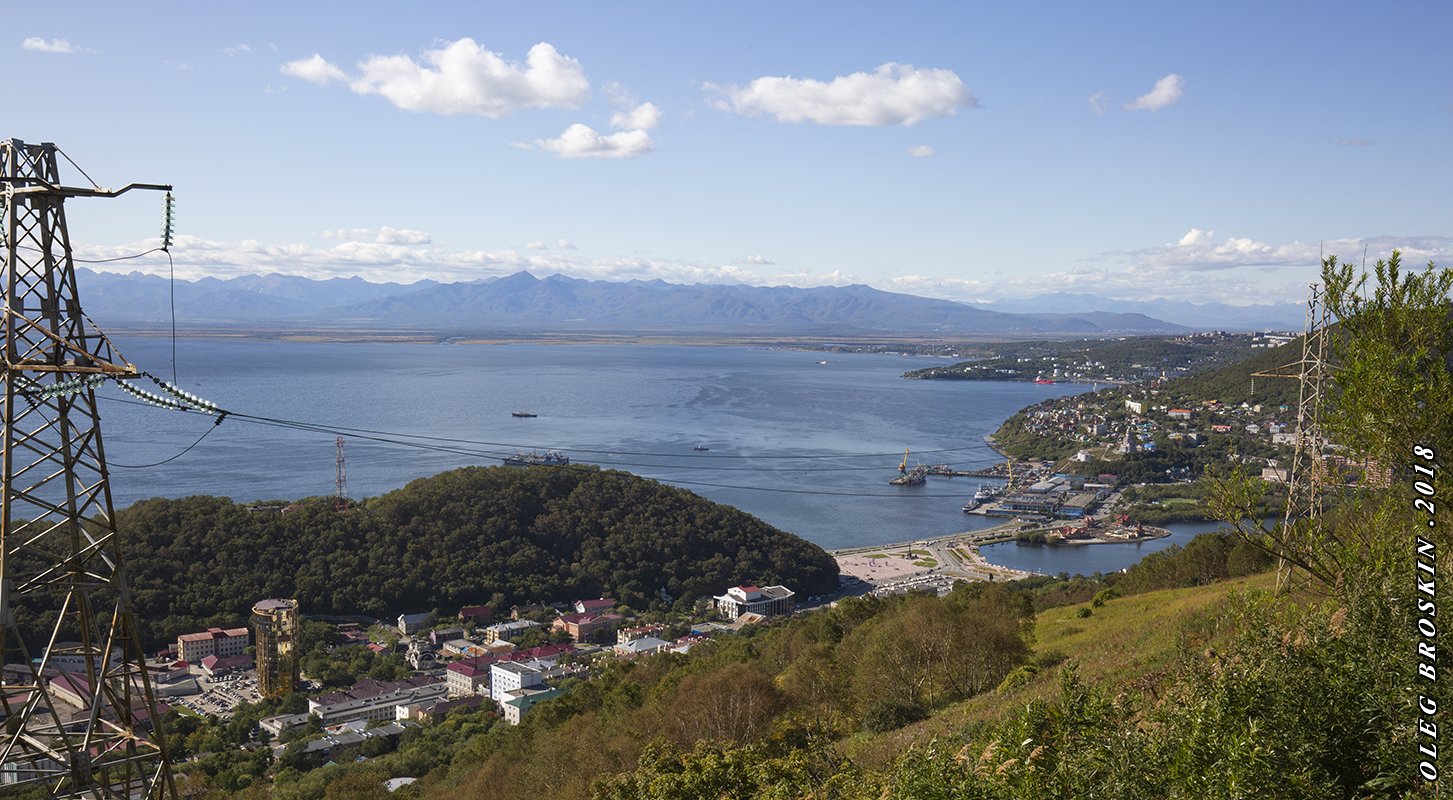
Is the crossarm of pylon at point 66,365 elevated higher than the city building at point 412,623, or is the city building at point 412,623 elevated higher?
the crossarm of pylon at point 66,365

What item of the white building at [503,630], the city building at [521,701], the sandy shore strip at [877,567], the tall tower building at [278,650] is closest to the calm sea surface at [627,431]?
the sandy shore strip at [877,567]

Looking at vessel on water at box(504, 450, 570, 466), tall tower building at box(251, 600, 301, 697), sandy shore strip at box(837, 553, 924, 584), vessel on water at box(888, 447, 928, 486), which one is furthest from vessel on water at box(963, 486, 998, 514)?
tall tower building at box(251, 600, 301, 697)

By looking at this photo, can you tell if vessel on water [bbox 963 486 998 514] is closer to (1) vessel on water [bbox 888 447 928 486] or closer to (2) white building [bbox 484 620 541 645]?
(1) vessel on water [bbox 888 447 928 486]

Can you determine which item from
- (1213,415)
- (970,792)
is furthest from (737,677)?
(1213,415)

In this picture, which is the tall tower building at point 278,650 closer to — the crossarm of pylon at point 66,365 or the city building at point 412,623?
the city building at point 412,623

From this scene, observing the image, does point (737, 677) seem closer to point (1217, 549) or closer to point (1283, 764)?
point (1283, 764)

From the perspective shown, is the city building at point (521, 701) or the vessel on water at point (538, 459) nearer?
the city building at point (521, 701)

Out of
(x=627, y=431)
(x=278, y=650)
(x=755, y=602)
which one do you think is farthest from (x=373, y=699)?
(x=627, y=431)
